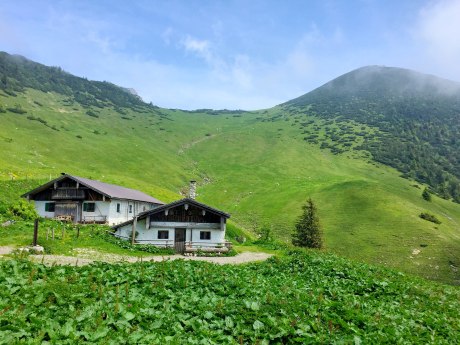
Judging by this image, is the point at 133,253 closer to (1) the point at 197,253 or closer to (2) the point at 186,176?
(1) the point at 197,253

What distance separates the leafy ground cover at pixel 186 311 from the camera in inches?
405

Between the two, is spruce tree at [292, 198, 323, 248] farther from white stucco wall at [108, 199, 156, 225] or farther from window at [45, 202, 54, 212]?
window at [45, 202, 54, 212]

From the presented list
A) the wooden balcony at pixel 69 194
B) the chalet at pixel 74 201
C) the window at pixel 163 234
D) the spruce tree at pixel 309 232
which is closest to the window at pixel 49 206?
the chalet at pixel 74 201

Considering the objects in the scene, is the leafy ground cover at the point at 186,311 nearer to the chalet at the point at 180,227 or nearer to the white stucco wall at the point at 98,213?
the chalet at the point at 180,227

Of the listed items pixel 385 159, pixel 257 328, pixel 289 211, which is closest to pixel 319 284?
pixel 257 328

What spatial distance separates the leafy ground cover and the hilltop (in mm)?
45172

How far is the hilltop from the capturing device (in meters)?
66.4

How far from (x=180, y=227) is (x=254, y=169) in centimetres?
9419

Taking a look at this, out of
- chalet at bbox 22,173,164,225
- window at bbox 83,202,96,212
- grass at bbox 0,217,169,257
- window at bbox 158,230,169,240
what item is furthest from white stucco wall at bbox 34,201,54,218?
window at bbox 158,230,169,240

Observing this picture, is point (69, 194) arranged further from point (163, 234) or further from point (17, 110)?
point (17, 110)

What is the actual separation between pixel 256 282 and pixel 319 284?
462cm

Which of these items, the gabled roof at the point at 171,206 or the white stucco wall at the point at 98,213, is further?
the white stucco wall at the point at 98,213

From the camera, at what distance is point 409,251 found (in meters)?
61.2

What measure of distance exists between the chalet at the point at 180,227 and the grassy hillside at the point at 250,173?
29265mm
